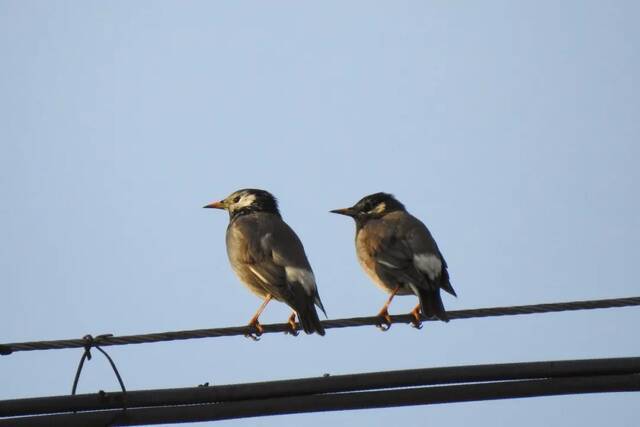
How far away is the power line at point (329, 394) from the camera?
588cm

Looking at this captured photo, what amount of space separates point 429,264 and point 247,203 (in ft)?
9.28

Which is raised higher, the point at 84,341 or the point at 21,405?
the point at 84,341

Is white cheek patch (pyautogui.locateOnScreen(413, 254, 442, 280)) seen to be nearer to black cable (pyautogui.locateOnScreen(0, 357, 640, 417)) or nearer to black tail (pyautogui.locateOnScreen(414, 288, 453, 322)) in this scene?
black tail (pyautogui.locateOnScreen(414, 288, 453, 322))

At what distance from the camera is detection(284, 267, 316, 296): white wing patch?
32.2 feet

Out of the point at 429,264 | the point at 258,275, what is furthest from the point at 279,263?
the point at 429,264

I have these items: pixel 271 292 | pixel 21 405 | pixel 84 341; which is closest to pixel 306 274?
pixel 271 292

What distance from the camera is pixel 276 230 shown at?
35.6 feet

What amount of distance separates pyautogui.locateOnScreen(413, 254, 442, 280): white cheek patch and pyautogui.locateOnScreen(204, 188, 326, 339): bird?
1.04 meters

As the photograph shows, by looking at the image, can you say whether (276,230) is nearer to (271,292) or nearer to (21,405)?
(271,292)

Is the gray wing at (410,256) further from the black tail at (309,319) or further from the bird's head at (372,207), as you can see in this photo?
the black tail at (309,319)

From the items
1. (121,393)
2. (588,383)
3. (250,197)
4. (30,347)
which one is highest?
(250,197)

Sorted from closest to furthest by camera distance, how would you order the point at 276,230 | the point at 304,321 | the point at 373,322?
the point at 373,322, the point at 304,321, the point at 276,230

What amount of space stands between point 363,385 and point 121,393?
130 centimetres

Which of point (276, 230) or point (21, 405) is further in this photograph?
point (276, 230)
